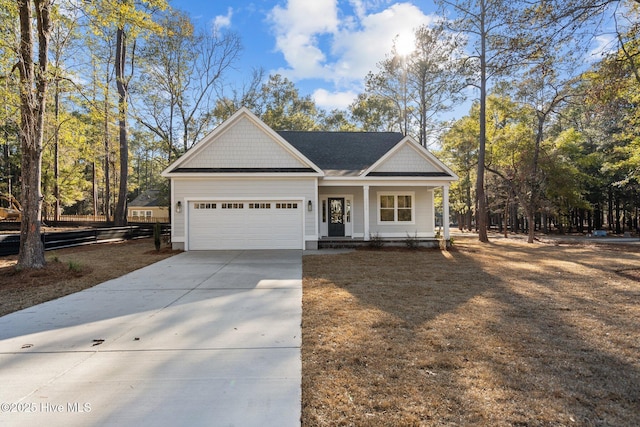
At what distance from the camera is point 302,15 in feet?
44.9

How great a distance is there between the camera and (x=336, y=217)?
51.1ft

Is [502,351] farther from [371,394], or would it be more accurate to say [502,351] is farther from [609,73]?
[609,73]

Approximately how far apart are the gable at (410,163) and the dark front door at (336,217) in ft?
8.23

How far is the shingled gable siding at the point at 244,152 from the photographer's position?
13.1m

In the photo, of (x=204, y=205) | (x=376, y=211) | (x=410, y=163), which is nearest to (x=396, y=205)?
(x=376, y=211)

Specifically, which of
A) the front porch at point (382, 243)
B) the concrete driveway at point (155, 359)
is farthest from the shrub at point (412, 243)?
the concrete driveway at point (155, 359)

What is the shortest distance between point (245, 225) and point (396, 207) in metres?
7.01

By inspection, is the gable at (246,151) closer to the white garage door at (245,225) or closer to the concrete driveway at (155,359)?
the white garage door at (245,225)

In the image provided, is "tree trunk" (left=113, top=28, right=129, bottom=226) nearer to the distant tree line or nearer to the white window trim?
the distant tree line

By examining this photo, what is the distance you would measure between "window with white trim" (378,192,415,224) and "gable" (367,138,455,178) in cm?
129

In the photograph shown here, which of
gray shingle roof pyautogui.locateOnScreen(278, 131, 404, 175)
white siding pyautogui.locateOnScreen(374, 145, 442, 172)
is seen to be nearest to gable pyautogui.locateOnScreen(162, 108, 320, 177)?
gray shingle roof pyautogui.locateOnScreen(278, 131, 404, 175)

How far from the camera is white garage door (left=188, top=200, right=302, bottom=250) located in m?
12.9

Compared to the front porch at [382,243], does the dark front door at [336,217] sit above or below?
above

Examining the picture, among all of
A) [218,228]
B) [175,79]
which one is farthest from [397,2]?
[175,79]
